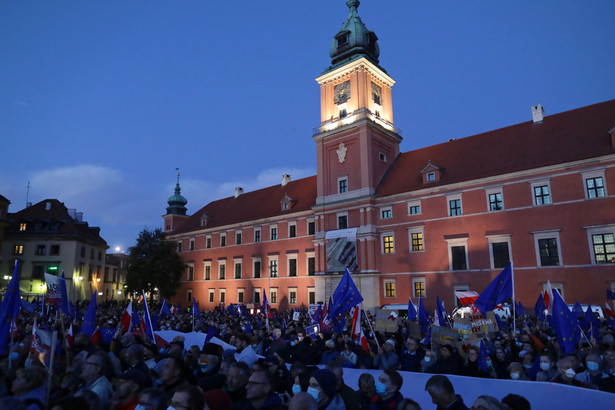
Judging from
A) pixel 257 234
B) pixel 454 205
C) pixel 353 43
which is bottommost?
pixel 257 234

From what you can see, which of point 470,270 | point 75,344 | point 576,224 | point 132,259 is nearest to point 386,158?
point 470,270

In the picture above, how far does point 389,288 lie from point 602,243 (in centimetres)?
1450

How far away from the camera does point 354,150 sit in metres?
36.5

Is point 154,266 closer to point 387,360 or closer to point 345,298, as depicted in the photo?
point 345,298

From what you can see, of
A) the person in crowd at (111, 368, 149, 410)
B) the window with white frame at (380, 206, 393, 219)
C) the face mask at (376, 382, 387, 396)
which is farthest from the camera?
the window with white frame at (380, 206, 393, 219)

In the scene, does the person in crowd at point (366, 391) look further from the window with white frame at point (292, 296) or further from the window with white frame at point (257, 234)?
the window with white frame at point (257, 234)

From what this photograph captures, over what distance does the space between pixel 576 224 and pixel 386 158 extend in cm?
1660

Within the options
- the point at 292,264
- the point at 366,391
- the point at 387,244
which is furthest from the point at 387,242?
the point at 366,391

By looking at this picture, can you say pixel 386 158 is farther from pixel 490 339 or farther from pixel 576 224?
pixel 490 339

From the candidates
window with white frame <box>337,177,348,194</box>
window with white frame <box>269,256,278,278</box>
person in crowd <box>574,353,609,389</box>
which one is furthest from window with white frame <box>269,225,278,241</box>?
person in crowd <box>574,353,609,389</box>

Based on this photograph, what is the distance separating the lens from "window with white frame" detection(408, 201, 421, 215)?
32088 millimetres

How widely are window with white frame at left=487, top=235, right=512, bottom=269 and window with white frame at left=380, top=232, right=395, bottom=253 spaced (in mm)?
7455

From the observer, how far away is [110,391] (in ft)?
16.1

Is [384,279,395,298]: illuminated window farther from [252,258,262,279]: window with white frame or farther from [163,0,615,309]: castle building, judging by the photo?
[252,258,262,279]: window with white frame
